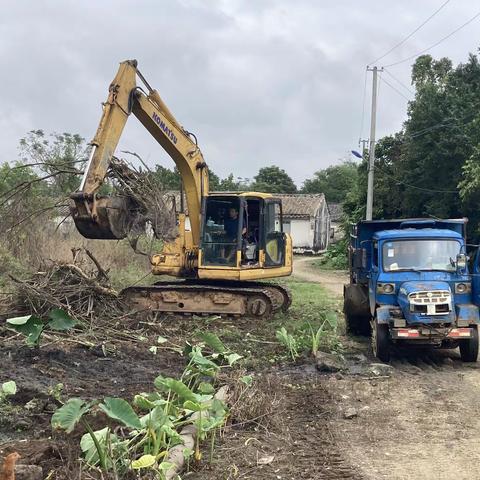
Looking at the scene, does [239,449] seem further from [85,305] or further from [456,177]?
[456,177]

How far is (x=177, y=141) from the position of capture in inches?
539

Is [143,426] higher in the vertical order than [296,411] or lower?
higher

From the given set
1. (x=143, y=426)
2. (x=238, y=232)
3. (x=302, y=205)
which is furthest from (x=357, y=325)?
(x=302, y=205)

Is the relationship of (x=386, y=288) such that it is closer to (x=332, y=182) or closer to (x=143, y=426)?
(x=143, y=426)

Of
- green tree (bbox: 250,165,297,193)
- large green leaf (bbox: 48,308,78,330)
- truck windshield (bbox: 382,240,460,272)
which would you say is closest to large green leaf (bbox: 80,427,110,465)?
large green leaf (bbox: 48,308,78,330)

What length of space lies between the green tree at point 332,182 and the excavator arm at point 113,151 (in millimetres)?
84454

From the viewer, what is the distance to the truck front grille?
9.52m

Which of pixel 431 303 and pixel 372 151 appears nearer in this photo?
pixel 431 303

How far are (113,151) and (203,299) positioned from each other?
4248 mm

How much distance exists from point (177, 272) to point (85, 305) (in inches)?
125

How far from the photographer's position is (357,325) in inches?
505

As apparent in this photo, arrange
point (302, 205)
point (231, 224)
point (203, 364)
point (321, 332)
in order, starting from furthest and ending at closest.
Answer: point (302, 205) < point (231, 224) < point (321, 332) < point (203, 364)

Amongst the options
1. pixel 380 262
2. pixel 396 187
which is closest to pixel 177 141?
pixel 380 262

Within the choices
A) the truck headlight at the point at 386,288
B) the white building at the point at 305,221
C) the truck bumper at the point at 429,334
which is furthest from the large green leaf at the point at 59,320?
the white building at the point at 305,221
